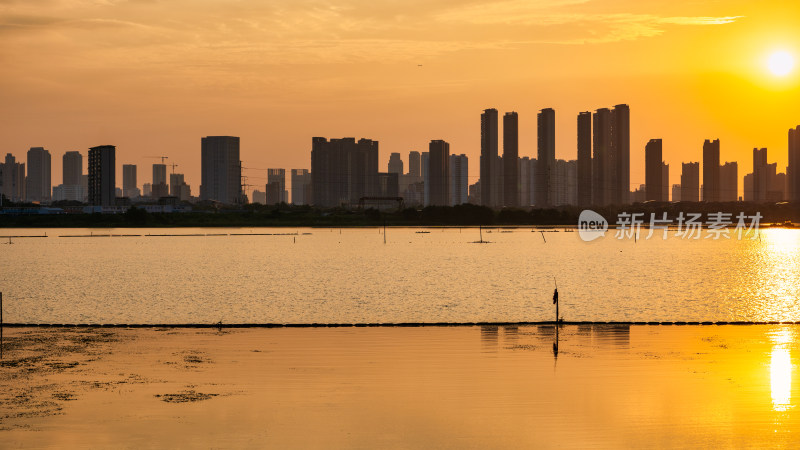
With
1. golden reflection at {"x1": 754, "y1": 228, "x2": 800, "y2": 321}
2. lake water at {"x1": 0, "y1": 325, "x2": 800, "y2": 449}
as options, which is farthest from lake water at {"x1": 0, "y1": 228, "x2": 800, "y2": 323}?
lake water at {"x1": 0, "y1": 325, "x2": 800, "y2": 449}

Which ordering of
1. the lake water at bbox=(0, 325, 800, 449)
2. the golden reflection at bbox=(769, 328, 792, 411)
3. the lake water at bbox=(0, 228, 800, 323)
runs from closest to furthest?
the lake water at bbox=(0, 325, 800, 449)
the golden reflection at bbox=(769, 328, 792, 411)
the lake water at bbox=(0, 228, 800, 323)

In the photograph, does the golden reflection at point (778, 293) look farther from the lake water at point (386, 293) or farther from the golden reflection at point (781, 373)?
the golden reflection at point (781, 373)

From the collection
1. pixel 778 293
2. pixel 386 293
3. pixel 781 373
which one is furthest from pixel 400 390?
pixel 778 293

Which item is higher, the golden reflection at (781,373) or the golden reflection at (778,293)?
the golden reflection at (781,373)

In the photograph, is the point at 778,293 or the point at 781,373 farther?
the point at 778,293

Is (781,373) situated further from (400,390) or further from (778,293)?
(778,293)

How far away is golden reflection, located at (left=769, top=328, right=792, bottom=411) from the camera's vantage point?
904 inches

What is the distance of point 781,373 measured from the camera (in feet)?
88.1

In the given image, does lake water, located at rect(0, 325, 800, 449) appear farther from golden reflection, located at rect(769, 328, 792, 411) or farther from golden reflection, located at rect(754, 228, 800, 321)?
golden reflection, located at rect(754, 228, 800, 321)

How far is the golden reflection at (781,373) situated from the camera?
2297 cm

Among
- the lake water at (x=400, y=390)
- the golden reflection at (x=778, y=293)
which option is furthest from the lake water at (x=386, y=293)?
the lake water at (x=400, y=390)

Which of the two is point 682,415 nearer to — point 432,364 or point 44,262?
point 432,364

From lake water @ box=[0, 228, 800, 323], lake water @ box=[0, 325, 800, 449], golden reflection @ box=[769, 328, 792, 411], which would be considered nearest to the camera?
lake water @ box=[0, 325, 800, 449]

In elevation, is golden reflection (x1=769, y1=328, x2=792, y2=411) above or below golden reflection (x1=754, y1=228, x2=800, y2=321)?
above
